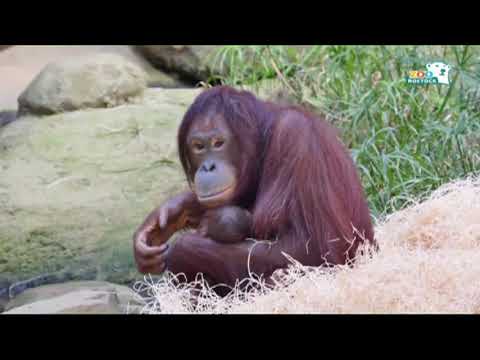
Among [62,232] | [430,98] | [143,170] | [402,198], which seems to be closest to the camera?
[62,232]

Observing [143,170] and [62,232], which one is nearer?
[62,232]

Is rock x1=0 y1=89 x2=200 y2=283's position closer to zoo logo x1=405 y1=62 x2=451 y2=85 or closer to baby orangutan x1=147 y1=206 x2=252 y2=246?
baby orangutan x1=147 y1=206 x2=252 y2=246

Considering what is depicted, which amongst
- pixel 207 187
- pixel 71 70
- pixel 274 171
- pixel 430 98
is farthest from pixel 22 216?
pixel 430 98

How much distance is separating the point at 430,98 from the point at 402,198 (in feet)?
1.78

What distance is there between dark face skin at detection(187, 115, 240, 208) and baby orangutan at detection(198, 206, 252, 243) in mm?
30

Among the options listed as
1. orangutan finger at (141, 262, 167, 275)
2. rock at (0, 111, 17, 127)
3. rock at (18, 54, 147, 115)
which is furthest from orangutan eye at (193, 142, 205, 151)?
rock at (0, 111, 17, 127)

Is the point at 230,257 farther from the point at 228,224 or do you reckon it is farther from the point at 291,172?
the point at 291,172

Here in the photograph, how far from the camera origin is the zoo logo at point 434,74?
3365 mm

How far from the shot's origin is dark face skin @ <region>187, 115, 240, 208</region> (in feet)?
8.83

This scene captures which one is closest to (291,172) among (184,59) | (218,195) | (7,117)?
(218,195)

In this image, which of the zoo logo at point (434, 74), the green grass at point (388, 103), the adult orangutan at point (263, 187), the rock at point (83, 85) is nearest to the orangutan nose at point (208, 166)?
the adult orangutan at point (263, 187)

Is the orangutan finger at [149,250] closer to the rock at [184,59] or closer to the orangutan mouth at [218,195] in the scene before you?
the orangutan mouth at [218,195]

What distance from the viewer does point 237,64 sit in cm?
399
